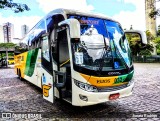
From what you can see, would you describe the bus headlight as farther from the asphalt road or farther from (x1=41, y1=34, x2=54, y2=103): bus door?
(x1=41, y1=34, x2=54, y2=103): bus door

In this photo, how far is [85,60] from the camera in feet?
20.5

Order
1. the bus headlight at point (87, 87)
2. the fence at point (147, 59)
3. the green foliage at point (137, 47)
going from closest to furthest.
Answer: the bus headlight at point (87, 87)
the fence at point (147, 59)
the green foliage at point (137, 47)

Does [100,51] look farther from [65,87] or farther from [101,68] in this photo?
[65,87]

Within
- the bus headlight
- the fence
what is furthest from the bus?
the fence

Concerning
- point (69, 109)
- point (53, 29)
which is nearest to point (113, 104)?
point (69, 109)

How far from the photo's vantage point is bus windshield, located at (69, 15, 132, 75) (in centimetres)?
625

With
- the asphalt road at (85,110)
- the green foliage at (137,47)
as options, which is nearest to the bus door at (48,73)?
the asphalt road at (85,110)

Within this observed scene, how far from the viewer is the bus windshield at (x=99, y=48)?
6.25 meters

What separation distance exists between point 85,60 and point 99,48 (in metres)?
0.62

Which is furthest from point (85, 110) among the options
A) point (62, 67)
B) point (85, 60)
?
point (85, 60)

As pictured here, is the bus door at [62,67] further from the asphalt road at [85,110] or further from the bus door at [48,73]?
the asphalt road at [85,110]

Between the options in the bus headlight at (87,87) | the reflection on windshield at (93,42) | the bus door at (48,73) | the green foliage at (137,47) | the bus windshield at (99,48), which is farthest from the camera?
the green foliage at (137,47)

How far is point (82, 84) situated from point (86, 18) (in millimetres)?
2106

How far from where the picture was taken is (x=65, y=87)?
22.7ft
